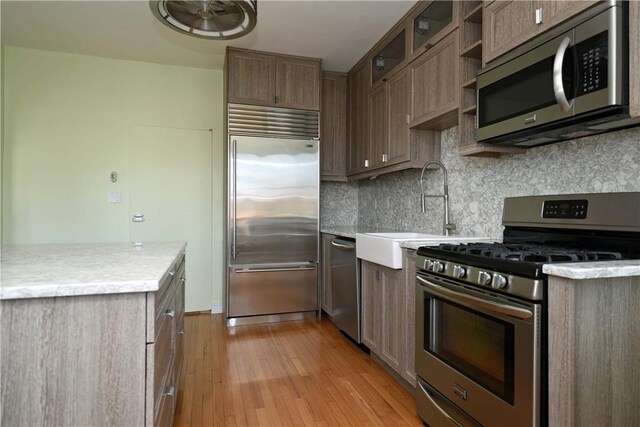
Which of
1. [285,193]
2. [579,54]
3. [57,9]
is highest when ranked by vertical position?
[57,9]

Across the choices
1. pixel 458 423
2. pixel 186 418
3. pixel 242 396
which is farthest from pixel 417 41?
pixel 186 418

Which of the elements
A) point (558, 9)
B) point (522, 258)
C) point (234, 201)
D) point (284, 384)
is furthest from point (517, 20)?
point (234, 201)

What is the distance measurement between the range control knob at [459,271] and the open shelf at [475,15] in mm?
1459

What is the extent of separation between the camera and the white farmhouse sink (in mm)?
2252

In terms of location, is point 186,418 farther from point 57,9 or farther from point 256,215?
point 57,9

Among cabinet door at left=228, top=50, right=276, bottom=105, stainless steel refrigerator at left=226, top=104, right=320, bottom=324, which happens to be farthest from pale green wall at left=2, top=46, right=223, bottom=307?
stainless steel refrigerator at left=226, top=104, right=320, bottom=324

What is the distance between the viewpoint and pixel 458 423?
5.37 ft

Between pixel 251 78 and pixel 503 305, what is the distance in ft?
9.89

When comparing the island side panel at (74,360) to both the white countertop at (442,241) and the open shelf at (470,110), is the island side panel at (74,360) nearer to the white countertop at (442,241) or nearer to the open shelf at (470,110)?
the white countertop at (442,241)

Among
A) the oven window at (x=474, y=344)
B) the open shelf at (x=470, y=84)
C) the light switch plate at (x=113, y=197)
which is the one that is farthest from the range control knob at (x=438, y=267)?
the light switch plate at (x=113, y=197)

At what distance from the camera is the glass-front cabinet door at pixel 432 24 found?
2.31m

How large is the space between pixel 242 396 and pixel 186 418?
339 mm

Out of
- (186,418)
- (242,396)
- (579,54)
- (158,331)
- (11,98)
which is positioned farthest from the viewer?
(11,98)

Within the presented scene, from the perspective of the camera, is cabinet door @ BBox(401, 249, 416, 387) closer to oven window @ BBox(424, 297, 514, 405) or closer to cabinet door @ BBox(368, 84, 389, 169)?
oven window @ BBox(424, 297, 514, 405)
